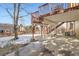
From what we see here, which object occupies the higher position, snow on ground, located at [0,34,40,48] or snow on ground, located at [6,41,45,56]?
snow on ground, located at [0,34,40,48]

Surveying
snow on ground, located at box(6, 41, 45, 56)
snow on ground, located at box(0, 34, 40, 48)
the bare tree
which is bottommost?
snow on ground, located at box(6, 41, 45, 56)

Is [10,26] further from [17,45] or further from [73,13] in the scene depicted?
[73,13]

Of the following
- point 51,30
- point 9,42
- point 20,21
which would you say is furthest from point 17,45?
point 51,30

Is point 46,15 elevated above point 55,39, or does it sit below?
above

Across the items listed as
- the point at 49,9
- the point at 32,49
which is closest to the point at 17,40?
the point at 32,49

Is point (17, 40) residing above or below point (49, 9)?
below

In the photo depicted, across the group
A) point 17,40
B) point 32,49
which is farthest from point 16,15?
point 32,49

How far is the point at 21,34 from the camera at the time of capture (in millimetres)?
1324

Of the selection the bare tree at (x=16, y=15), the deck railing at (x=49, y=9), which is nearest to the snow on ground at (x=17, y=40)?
the bare tree at (x=16, y=15)

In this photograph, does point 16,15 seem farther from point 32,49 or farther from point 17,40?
point 32,49

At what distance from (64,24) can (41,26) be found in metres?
0.19

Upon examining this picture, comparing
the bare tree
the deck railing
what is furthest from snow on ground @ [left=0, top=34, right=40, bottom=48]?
the deck railing

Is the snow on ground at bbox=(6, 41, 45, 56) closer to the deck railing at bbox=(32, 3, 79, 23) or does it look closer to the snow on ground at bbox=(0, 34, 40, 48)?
the snow on ground at bbox=(0, 34, 40, 48)

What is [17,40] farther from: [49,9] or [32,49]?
[49,9]
